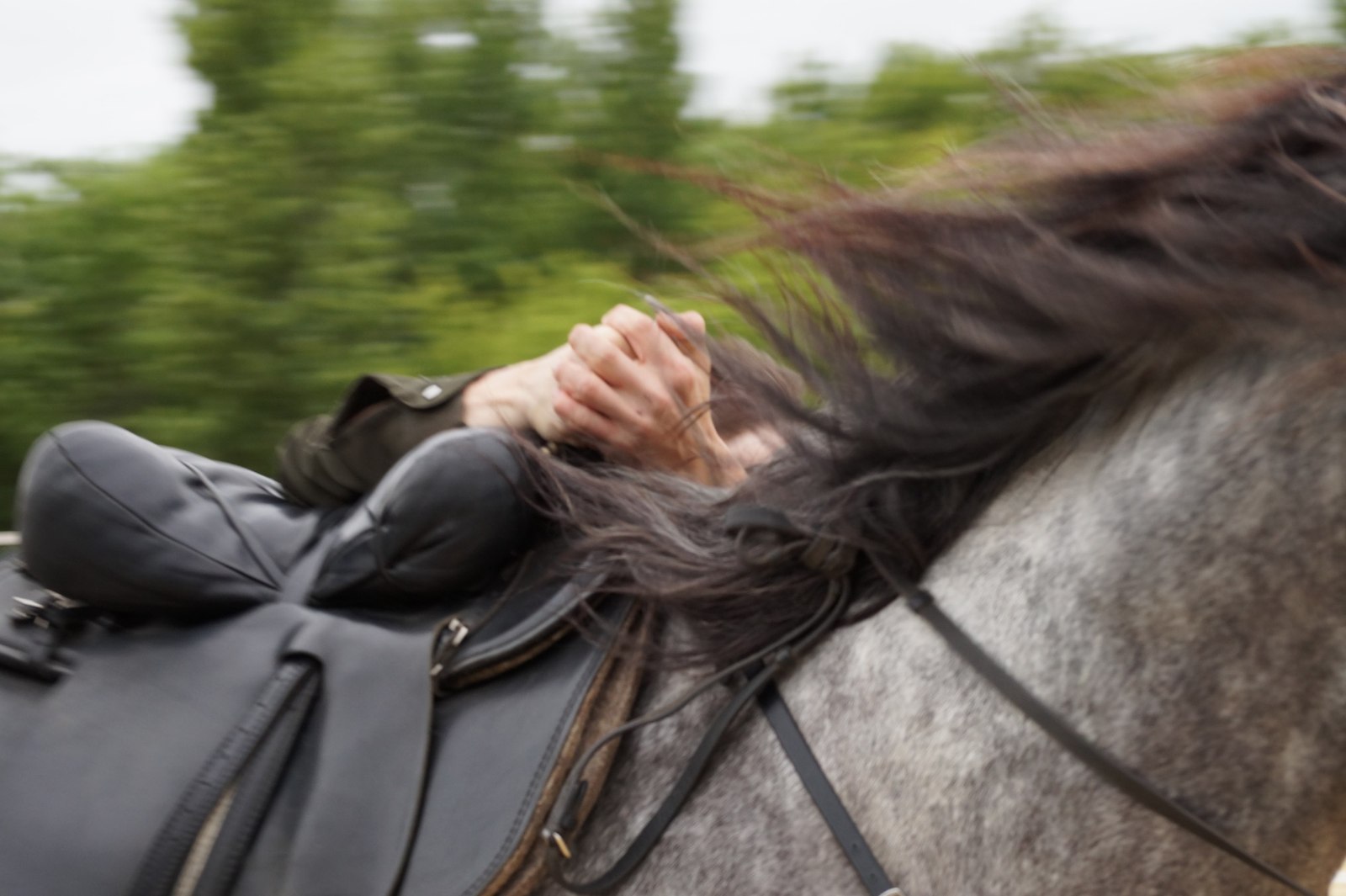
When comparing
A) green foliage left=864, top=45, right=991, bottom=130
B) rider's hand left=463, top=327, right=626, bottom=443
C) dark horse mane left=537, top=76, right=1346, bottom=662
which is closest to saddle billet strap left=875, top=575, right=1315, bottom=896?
dark horse mane left=537, top=76, right=1346, bottom=662

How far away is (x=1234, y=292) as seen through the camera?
99cm

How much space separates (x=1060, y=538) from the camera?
1.11m

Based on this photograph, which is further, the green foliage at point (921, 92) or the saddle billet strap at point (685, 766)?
the green foliage at point (921, 92)

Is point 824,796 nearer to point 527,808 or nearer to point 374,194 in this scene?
point 527,808

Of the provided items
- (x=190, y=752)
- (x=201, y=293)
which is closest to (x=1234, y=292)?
(x=190, y=752)

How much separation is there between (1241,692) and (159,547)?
109 cm

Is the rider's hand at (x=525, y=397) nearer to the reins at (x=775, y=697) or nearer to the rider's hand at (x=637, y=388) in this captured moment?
the rider's hand at (x=637, y=388)

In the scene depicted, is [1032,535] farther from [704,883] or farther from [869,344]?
[704,883]

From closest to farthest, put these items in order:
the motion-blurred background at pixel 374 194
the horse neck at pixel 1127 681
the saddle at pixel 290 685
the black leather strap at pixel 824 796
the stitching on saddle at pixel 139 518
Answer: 1. the horse neck at pixel 1127 681
2. the black leather strap at pixel 824 796
3. the saddle at pixel 290 685
4. the stitching on saddle at pixel 139 518
5. the motion-blurred background at pixel 374 194

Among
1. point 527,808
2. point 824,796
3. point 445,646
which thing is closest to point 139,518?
point 445,646

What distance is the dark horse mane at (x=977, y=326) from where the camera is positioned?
1006 millimetres

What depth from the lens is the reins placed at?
3.80 feet

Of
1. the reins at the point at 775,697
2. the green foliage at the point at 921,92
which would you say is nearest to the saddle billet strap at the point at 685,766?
the reins at the point at 775,697

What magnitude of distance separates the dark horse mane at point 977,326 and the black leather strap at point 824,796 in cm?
7
